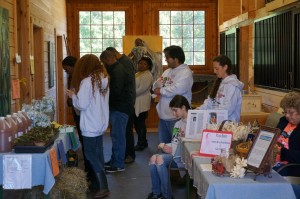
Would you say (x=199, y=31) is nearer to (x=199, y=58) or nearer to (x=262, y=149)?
(x=199, y=58)

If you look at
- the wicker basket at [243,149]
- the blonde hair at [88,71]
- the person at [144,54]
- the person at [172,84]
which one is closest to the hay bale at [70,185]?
the blonde hair at [88,71]

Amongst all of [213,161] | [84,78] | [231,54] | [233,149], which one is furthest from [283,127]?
[231,54]

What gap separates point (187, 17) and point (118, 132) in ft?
18.9

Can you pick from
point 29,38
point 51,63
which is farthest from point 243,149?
point 51,63

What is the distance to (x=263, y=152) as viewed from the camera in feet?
10.2

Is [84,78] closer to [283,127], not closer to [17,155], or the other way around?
[17,155]

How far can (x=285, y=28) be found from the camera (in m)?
6.21

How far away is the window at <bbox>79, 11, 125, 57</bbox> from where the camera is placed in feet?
37.4

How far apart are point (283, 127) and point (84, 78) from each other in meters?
1.89

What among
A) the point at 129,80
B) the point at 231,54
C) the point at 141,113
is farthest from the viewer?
the point at 231,54

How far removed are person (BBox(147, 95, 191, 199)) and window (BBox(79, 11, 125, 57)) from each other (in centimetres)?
677

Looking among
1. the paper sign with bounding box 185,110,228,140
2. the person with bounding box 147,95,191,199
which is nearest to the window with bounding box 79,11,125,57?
the person with bounding box 147,95,191,199

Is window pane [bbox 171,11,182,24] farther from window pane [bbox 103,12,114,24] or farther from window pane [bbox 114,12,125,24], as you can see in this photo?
window pane [bbox 103,12,114,24]

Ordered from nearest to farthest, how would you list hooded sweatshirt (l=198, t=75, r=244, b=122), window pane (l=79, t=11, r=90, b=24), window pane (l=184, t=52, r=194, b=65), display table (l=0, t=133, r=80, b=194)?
1. display table (l=0, t=133, r=80, b=194)
2. hooded sweatshirt (l=198, t=75, r=244, b=122)
3. window pane (l=79, t=11, r=90, b=24)
4. window pane (l=184, t=52, r=194, b=65)
